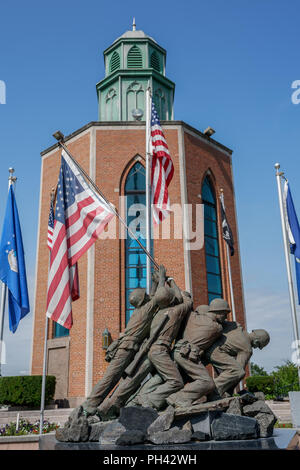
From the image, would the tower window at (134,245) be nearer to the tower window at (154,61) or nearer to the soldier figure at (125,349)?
the tower window at (154,61)

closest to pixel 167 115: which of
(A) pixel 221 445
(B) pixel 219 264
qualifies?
(B) pixel 219 264

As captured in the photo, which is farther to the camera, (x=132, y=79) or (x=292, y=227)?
(x=132, y=79)

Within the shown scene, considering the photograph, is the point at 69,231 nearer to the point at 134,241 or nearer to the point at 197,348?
the point at 197,348

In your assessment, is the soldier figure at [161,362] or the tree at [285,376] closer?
the soldier figure at [161,362]

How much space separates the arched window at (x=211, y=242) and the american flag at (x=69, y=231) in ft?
42.0

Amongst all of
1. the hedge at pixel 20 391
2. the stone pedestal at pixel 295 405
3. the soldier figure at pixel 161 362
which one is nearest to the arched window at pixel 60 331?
the hedge at pixel 20 391

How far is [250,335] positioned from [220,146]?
19.2 metres

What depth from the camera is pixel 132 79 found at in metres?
25.7

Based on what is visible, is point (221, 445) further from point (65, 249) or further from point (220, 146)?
point (220, 146)

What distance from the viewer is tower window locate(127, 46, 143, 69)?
86.5ft

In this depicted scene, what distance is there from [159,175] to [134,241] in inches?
354

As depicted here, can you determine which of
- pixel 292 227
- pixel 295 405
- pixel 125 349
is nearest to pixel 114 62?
pixel 292 227

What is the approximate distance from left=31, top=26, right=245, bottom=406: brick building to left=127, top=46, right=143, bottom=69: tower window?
63 mm

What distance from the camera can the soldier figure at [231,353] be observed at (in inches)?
271
